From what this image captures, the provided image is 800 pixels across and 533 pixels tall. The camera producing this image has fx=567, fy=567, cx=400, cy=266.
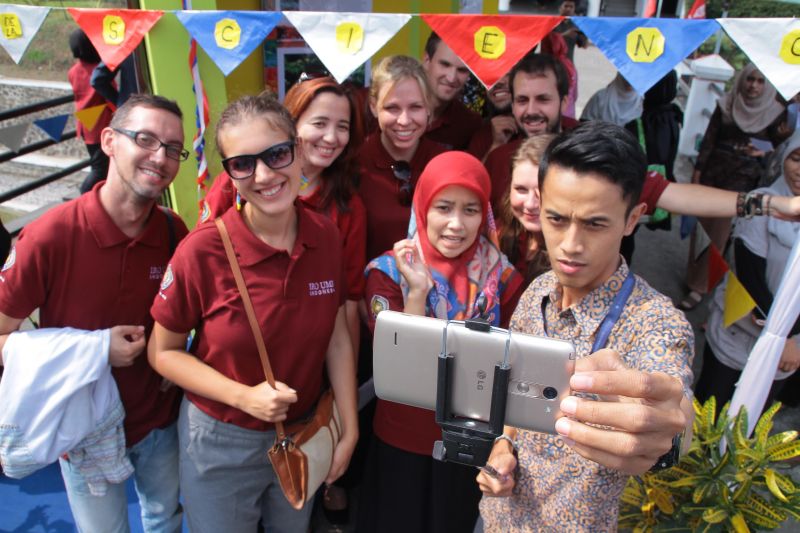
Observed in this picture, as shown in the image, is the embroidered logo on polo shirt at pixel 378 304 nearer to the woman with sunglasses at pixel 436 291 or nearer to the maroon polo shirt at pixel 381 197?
the woman with sunglasses at pixel 436 291

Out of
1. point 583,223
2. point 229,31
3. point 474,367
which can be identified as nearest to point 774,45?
point 583,223

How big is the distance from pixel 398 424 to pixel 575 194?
1.19 m

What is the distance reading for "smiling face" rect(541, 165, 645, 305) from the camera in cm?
137

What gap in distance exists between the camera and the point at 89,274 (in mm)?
1823

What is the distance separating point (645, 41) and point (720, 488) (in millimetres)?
1757

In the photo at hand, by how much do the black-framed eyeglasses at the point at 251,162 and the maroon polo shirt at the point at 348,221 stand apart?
55 cm

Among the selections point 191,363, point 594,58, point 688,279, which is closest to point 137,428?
point 191,363

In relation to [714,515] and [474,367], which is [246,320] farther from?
[714,515]

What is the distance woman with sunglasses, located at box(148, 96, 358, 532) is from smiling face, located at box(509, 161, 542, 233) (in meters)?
0.75

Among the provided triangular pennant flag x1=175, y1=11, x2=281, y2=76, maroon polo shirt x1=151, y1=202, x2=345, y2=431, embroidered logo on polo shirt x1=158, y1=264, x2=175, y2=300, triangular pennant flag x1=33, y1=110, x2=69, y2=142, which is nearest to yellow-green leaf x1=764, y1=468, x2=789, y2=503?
maroon polo shirt x1=151, y1=202, x2=345, y2=431

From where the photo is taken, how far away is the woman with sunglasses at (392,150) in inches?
100

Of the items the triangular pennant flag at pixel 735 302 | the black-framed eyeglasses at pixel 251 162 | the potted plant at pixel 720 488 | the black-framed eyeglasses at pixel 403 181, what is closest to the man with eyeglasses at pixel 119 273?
the black-framed eyeglasses at pixel 251 162

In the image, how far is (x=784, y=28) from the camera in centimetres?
206

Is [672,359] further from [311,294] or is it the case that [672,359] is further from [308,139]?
[308,139]
